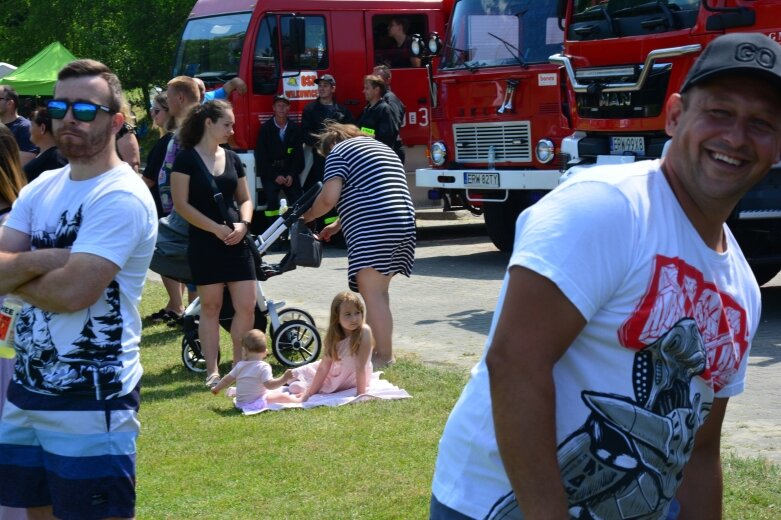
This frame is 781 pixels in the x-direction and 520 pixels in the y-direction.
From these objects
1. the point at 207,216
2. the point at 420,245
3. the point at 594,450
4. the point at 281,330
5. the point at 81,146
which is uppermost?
the point at 81,146

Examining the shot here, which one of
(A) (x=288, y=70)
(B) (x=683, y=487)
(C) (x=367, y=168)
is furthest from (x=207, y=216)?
(A) (x=288, y=70)

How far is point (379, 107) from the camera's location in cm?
1481

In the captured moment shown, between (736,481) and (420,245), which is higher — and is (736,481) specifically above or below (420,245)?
above

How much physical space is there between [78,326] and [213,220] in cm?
416

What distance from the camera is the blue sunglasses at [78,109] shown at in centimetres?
370

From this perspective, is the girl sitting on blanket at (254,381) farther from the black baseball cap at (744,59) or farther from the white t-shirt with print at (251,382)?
the black baseball cap at (744,59)

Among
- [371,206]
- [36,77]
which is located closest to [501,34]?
[371,206]

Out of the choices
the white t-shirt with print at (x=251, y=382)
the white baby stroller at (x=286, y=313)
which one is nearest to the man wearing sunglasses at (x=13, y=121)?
the white baby stroller at (x=286, y=313)

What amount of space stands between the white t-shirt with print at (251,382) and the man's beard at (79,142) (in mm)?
3802

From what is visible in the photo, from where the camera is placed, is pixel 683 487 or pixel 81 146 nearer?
pixel 683 487

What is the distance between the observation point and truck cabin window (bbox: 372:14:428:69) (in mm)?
16562

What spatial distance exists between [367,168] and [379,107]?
21.6 feet

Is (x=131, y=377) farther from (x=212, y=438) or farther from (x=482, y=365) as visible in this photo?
(x=212, y=438)

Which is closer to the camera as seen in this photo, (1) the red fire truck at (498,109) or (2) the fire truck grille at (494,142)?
(1) the red fire truck at (498,109)
